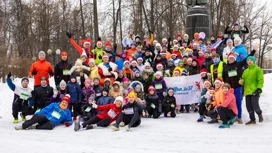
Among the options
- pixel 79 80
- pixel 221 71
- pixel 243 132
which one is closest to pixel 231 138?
pixel 243 132

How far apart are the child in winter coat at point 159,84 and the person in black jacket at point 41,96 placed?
2.94m

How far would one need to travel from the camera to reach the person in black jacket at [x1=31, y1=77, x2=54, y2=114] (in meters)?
9.28

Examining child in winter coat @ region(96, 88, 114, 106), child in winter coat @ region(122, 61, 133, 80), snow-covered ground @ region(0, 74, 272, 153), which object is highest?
child in winter coat @ region(122, 61, 133, 80)

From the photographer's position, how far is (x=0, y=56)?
23.2 m

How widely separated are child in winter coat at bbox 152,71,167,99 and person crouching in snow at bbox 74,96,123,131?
1.91 meters

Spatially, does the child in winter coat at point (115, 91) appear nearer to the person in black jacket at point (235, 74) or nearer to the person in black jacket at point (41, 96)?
the person in black jacket at point (41, 96)

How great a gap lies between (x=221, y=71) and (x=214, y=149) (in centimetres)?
352

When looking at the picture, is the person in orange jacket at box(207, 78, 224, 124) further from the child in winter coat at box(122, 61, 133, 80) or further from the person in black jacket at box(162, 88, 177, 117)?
the child in winter coat at box(122, 61, 133, 80)

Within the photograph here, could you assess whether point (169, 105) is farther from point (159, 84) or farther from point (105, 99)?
point (105, 99)

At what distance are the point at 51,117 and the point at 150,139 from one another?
2.73 metres

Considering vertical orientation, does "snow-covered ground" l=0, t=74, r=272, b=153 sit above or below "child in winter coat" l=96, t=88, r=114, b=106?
below

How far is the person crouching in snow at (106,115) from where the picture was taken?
8.04 meters

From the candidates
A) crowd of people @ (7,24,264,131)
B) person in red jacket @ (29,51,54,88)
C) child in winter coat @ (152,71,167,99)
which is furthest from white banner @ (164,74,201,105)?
person in red jacket @ (29,51,54,88)

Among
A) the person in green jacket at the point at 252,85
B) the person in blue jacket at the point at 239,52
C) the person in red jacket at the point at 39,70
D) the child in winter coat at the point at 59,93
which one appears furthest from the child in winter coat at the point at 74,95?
the person in blue jacket at the point at 239,52
